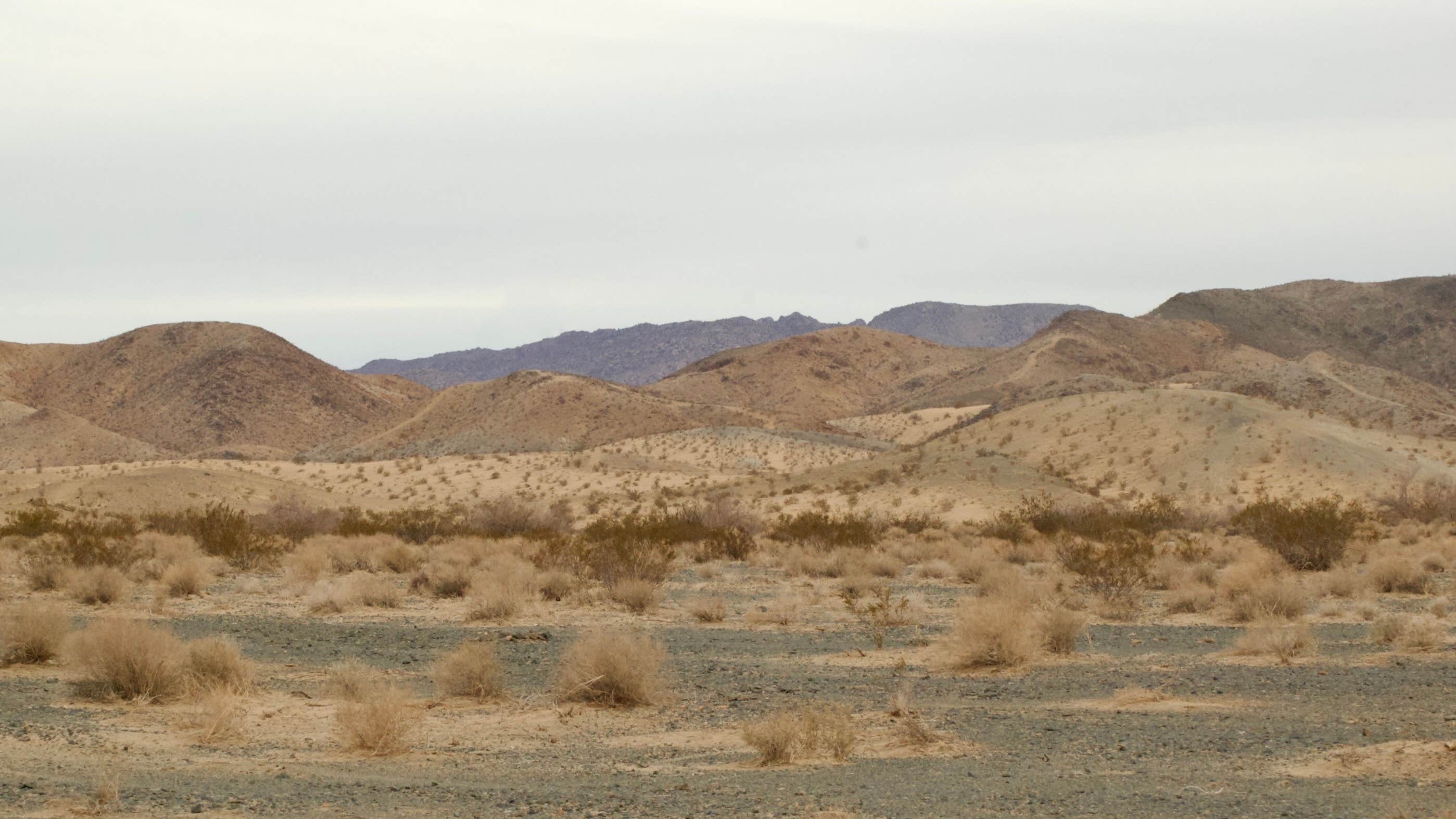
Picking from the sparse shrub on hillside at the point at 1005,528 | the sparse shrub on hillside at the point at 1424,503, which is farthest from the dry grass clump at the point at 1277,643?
the sparse shrub on hillside at the point at 1424,503

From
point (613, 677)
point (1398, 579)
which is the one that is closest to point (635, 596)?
point (613, 677)

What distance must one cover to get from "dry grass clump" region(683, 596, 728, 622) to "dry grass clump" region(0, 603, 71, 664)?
820cm

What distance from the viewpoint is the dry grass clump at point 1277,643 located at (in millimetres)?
14219

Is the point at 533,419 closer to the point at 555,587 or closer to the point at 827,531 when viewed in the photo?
the point at 827,531

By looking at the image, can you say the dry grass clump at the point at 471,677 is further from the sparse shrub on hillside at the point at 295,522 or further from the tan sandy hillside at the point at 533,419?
the tan sandy hillside at the point at 533,419

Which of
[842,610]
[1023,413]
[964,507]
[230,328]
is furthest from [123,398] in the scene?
[842,610]

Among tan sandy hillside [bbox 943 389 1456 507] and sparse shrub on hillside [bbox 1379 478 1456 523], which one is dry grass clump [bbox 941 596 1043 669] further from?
tan sandy hillside [bbox 943 389 1456 507]

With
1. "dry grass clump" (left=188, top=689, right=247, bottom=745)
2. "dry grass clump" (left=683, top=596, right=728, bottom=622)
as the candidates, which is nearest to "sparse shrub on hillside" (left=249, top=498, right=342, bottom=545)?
"dry grass clump" (left=683, top=596, right=728, bottom=622)

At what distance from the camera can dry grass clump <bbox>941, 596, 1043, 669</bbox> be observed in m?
14.0

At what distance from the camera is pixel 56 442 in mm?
98125

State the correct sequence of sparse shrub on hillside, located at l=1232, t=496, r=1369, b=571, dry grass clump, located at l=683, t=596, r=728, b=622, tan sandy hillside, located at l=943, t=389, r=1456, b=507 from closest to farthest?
dry grass clump, located at l=683, t=596, r=728, b=622 < sparse shrub on hillside, located at l=1232, t=496, r=1369, b=571 < tan sandy hillside, located at l=943, t=389, r=1456, b=507

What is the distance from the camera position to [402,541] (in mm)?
32344

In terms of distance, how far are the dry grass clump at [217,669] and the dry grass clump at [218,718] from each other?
15.9 inches

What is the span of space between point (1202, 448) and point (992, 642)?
39091mm
